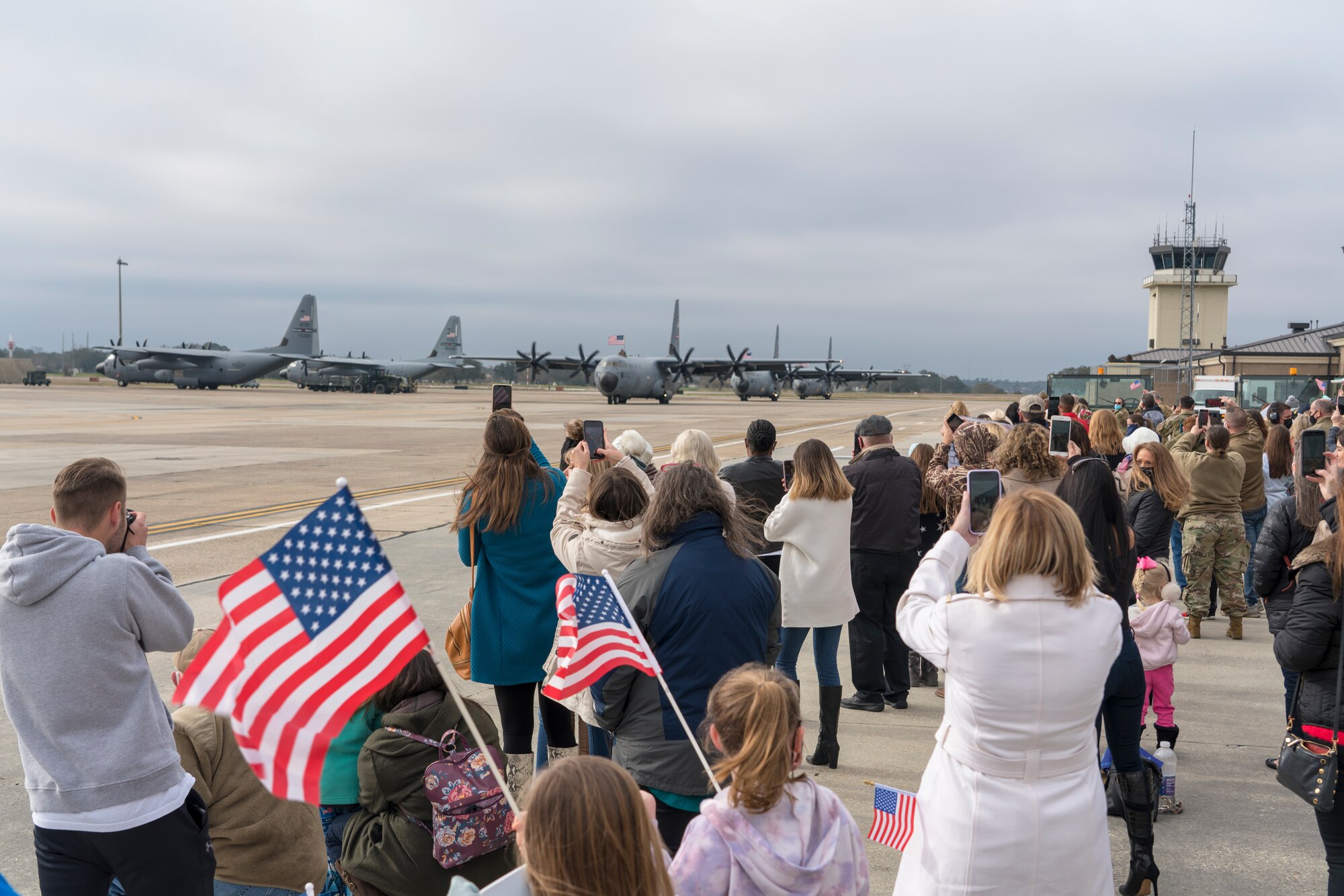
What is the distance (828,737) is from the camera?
5539mm

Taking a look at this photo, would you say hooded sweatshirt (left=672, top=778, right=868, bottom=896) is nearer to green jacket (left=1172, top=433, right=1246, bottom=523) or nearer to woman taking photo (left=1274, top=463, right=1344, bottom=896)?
woman taking photo (left=1274, top=463, right=1344, bottom=896)

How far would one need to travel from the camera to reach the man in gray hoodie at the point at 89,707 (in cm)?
283

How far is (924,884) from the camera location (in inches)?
116

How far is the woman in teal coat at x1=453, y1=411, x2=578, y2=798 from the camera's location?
15.8 ft

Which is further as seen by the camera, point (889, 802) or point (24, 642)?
point (889, 802)

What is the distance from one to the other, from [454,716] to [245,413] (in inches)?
1706

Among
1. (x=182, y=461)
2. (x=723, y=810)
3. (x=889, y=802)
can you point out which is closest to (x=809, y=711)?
(x=889, y=802)

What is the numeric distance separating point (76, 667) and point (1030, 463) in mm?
4671

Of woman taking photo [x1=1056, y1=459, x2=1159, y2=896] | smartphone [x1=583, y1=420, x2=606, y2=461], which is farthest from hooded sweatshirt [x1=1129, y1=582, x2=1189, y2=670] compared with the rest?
smartphone [x1=583, y1=420, x2=606, y2=461]

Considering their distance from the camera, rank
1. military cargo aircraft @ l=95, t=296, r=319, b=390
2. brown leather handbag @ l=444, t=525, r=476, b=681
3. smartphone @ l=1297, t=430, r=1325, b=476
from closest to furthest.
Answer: smartphone @ l=1297, t=430, r=1325, b=476 < brown leather handbag @ l=444, t=525, r=476, b=681 < military cargo aircraft @ l=95, t=296, r=319, b=390

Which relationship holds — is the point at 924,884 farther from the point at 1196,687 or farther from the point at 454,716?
the point at 1196,687

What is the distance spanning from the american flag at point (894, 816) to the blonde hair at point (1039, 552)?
44.7 inches

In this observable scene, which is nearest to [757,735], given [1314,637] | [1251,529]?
[1314,637]

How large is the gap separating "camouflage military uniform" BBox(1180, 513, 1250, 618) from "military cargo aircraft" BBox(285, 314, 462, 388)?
7345 cm
